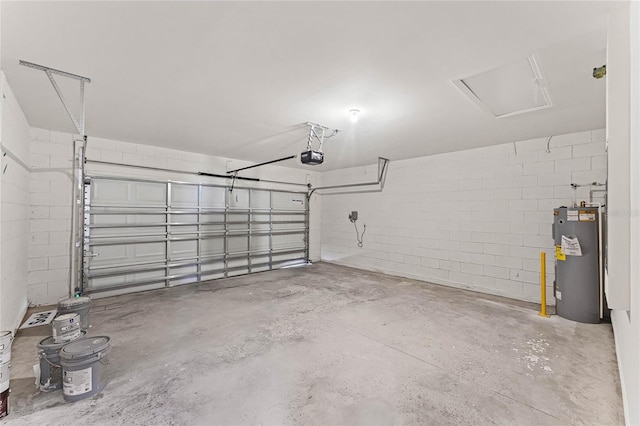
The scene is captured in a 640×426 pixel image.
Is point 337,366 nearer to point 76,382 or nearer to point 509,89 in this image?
point 76,382

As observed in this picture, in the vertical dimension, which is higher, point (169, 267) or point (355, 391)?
point (169, 267)

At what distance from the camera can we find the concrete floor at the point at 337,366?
5.94 ft

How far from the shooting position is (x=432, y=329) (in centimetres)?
315

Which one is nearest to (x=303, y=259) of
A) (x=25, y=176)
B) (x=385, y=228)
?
(x=385, y=228)

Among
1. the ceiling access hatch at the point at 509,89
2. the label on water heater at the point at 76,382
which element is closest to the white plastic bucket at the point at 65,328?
the label on water heater at the point at 76,382

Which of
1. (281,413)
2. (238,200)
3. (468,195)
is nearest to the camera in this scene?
(281,413)

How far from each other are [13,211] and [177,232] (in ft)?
7.75

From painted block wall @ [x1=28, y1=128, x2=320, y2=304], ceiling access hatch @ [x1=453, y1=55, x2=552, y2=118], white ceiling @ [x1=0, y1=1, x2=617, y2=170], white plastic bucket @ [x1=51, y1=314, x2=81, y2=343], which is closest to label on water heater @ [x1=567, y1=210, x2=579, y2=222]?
white ceiling @ [x1=0, y1=1, x2=617, y2=170]

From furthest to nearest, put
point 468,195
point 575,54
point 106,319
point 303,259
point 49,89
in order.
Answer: point 303,259, point 468,195, point 106,319, point 49,89, point 575,54

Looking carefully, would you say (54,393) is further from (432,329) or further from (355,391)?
(432,329)

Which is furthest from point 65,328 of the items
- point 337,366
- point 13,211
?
point 337,366

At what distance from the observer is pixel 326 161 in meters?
6.26

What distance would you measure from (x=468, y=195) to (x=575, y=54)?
3.22 m

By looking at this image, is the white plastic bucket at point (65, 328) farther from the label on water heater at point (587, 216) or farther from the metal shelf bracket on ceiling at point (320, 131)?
the label on water heater at point (587, 216)
